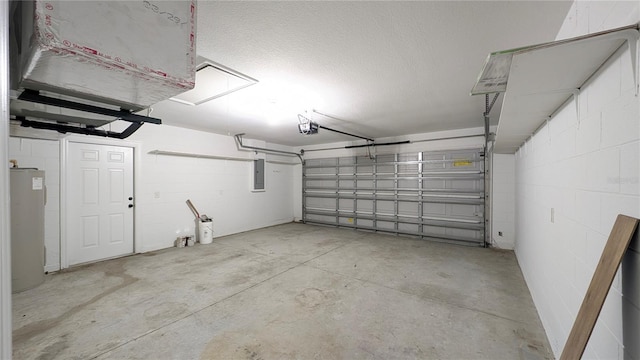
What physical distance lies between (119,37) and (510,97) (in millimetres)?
2143

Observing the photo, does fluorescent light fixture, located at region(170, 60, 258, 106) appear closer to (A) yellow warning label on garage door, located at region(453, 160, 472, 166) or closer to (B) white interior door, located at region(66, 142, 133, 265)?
(B) white interior door, located at region(66, 142, 133, 265)

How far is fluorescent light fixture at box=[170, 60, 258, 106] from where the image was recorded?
2.37 metres

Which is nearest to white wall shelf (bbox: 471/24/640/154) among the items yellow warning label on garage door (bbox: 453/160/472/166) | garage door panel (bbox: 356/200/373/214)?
yellow warning label on garage door (bbox: 453/160/472/166)

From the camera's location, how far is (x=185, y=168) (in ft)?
16.8

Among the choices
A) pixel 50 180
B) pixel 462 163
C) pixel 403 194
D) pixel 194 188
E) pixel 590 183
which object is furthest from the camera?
pixel 403 194

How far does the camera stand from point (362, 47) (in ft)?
6.61

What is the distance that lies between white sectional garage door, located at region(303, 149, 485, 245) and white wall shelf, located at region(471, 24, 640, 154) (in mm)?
3483

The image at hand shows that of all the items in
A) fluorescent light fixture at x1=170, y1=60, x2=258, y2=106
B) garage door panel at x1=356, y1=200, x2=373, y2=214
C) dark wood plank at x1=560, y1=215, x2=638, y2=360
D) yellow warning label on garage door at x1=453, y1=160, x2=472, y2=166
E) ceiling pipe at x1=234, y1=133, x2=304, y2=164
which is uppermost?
fluorescent light fixture at x1=170, y1=60, x2=258, y2=106

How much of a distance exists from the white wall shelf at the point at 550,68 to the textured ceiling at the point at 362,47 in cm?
53

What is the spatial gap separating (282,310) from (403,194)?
13.9 ft

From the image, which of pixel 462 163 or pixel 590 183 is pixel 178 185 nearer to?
pixel 590 183

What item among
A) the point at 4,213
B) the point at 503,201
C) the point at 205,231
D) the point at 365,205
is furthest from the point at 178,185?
the point at 503,201

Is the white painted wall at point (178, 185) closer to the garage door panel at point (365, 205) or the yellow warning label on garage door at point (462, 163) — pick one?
the garage door panel at point (365, 205)

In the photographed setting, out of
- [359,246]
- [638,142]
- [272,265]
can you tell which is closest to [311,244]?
[359,246]
